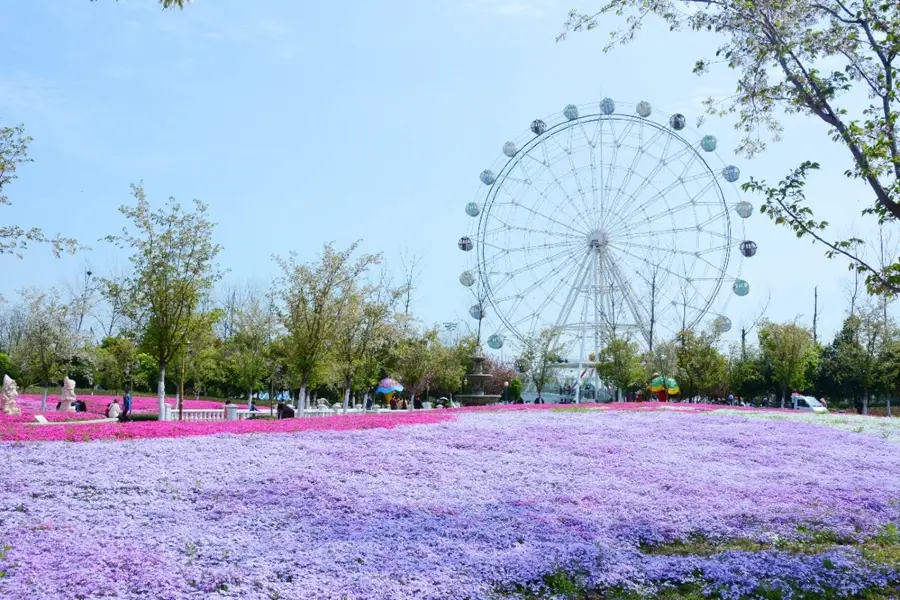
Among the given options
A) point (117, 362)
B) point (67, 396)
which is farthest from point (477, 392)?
point (67, 396)

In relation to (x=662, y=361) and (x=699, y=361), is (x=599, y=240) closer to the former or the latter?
(x=699, y=361)

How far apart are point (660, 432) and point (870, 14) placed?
1402 cm

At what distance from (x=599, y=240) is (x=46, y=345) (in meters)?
30.7

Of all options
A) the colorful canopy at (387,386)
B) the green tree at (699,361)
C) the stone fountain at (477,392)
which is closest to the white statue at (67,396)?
the colorful canopy at (387,386)

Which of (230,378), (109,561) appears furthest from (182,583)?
(230,378)

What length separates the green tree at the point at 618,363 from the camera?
172ft

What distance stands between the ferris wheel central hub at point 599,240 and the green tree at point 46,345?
29.8m

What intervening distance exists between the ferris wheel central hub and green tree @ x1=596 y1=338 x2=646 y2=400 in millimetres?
7903

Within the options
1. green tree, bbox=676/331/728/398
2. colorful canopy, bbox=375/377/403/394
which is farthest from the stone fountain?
green tree, bbox=676/331/728/398

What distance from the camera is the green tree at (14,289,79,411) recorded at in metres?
42.2

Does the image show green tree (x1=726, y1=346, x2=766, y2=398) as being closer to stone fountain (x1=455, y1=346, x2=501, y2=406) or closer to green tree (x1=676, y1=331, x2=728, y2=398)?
green tree (x1=676, y1=331, x2=728, y2=398)

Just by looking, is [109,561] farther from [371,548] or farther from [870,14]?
[870,14]

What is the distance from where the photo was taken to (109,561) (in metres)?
8.52

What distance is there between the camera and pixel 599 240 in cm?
4581
